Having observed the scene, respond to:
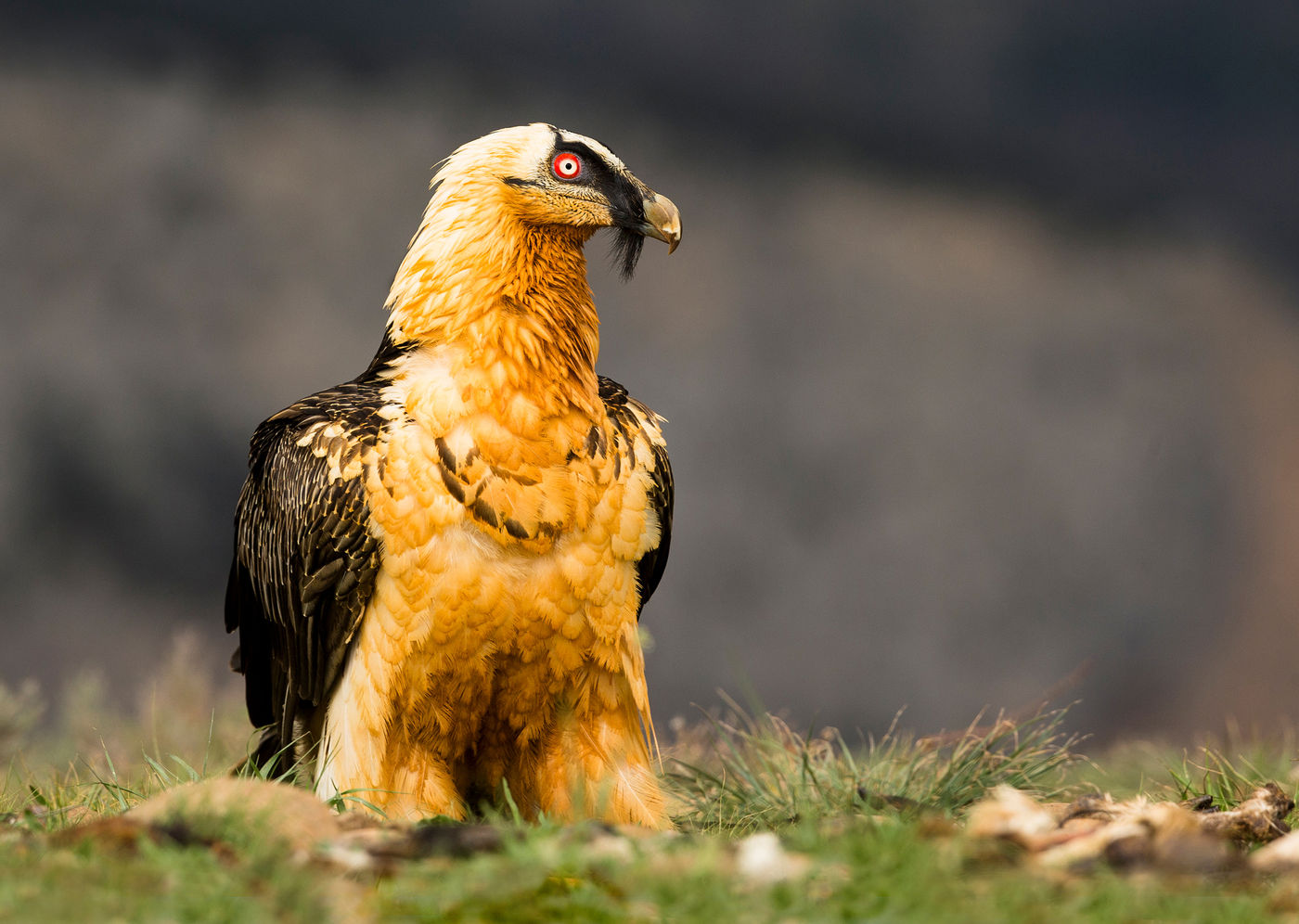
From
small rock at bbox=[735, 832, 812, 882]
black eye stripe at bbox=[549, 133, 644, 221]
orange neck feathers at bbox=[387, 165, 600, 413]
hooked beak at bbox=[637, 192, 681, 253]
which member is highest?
black eye stripe at bbox=[549, 133, 644, 221]

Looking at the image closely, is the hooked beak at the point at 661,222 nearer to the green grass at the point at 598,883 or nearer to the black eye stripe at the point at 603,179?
the black eye stripe at the point at 603,179

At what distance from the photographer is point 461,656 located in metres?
3.81

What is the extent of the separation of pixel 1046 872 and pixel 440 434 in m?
2.24

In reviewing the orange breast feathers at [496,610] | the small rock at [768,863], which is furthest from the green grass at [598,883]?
the orange breast feathers at [496,610]

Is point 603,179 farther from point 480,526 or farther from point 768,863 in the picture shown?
point 768,863

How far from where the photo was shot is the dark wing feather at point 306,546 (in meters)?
3.81

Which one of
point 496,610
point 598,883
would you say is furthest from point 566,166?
point 598,883

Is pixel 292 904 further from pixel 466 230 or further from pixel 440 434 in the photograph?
pixel 466 230

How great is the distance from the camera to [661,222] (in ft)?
14.0

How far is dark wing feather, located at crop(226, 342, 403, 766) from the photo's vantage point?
3811 mm

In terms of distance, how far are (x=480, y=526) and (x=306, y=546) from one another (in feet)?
2.01

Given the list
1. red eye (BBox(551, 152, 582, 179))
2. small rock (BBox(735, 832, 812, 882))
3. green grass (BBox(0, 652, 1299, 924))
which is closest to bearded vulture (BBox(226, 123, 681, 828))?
red eye (BBox(551, 152, 582, 179))

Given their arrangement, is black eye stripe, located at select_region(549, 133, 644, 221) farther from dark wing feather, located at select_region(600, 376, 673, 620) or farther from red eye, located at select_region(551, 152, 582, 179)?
dark wing feather, located at select_region(600, 376, 673, 620)

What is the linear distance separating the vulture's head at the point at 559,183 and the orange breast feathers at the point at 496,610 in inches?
24.0
